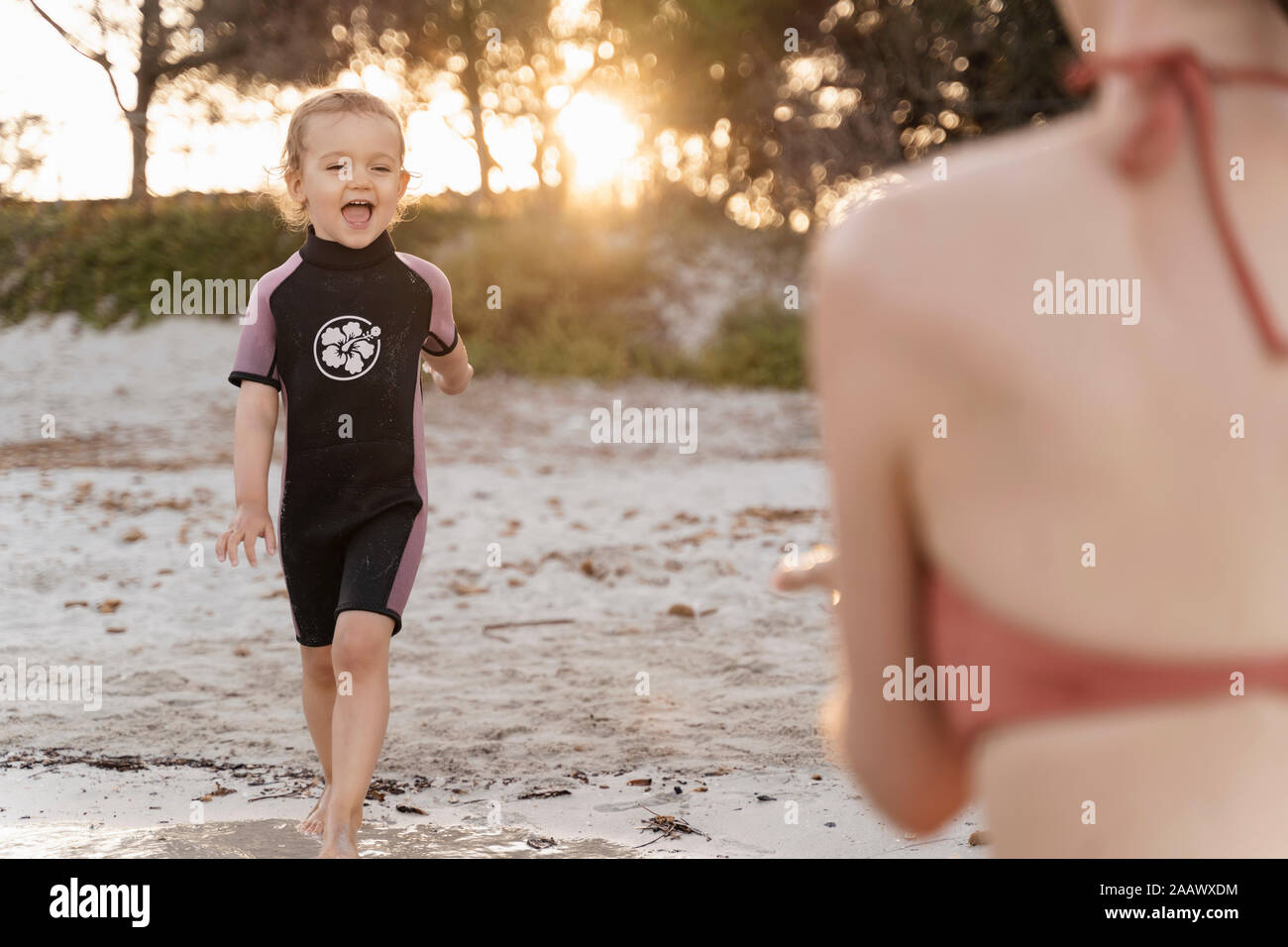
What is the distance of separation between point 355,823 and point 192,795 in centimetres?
111

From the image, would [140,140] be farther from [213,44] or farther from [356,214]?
[356,214]

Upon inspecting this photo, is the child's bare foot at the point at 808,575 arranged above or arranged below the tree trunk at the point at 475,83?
below

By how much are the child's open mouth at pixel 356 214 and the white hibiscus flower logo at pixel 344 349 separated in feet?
0.77

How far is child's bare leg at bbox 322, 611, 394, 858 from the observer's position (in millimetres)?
3016

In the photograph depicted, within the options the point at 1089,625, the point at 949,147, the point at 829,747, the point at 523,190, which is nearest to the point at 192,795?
the point at 829,747

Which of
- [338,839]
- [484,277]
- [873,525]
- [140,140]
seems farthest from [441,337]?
[140,140]

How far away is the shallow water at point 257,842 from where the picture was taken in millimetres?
3363

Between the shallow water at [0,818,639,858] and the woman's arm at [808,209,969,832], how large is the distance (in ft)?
8.24

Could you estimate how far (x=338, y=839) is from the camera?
2994 millimetres

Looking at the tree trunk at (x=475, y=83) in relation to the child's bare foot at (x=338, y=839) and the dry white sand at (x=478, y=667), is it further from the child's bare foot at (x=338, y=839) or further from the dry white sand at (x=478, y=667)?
the child's bare foot at (x=338, y=839)

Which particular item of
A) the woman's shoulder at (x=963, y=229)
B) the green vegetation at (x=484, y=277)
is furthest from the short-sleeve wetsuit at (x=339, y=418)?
the green vegetation at (x=484, y=277)

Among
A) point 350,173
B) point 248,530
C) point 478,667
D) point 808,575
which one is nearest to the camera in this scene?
point 808,575

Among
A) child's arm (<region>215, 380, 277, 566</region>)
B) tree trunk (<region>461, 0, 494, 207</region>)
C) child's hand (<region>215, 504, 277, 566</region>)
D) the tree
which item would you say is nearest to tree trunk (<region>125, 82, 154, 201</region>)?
the tree

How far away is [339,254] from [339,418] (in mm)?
425
